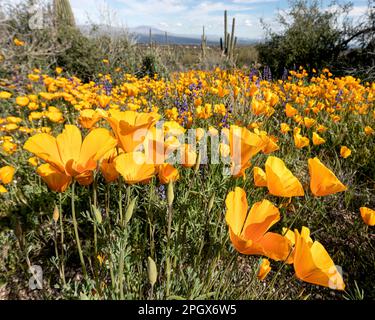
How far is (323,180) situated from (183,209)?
1.67 ft

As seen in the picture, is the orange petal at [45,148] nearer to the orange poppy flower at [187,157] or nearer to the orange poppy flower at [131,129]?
the orange poppy flower at [131,129]

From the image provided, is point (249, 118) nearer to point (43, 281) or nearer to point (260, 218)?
point (260, 218)

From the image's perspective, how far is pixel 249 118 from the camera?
91.1 inches

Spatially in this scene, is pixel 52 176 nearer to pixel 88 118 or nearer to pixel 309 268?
pixel 88 118

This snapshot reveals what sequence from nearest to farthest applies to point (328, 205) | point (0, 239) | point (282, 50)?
point (0, 239)
point (328, 205)
point (282, 50)

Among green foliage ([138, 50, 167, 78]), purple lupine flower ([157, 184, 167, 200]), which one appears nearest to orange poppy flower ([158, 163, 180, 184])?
purple lupine flower ([157, 184, 167, 200])

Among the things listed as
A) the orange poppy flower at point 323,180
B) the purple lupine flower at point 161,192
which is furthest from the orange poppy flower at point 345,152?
the purple lupine flower at point 161,192

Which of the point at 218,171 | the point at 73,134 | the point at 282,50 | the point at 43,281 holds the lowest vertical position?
the point at 43,281

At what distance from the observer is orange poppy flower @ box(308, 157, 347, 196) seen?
0.85 metres

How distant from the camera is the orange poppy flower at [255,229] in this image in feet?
2.38

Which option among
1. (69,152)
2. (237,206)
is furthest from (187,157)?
(69,152)

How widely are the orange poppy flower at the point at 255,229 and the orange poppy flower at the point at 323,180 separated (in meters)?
0.20

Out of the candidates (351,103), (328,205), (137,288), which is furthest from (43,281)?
(351,103)
